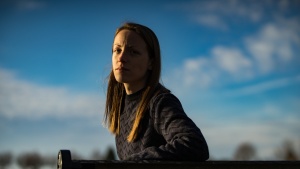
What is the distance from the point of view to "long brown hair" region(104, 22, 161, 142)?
10.5ft

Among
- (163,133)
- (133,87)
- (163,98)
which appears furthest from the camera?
(133,87)

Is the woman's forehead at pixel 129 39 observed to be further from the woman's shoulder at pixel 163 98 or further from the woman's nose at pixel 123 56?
the woman's shoulder at pixel 163 98

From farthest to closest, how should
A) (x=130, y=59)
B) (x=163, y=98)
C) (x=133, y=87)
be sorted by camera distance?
(x=133, y=87), (x=130, y=59), (x=163, y=98)

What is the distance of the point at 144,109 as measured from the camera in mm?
3135

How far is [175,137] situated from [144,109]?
62 centimetres

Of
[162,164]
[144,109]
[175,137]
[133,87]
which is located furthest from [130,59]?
[162,164]

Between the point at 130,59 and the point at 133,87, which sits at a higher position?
the point at 130,59

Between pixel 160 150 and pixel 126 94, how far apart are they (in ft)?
4.41

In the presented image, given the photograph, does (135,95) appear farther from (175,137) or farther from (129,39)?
(175,137)

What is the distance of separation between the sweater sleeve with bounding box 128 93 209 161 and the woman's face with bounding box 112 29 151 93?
49 cm

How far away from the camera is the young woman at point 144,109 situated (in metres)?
2.46

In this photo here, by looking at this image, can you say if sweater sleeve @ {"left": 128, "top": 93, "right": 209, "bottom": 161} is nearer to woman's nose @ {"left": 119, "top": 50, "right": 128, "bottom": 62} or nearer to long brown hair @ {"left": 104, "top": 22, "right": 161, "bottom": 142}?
long brown hair @ {"left": 104, "top": 22, "right": 161, "bottom": 142}

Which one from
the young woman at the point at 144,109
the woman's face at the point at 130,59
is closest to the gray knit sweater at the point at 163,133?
the young woman at the point at 144,109

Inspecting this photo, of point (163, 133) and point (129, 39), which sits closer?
point (163, 133)
